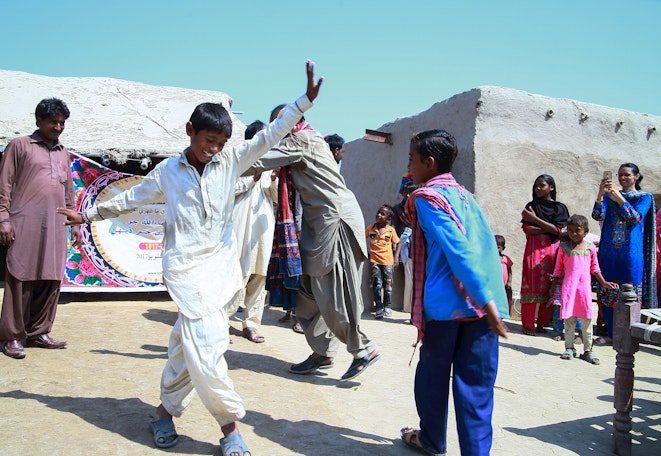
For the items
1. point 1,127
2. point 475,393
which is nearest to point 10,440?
point 475,393

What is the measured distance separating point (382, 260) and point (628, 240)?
9.74 ft

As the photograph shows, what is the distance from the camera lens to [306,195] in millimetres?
4098

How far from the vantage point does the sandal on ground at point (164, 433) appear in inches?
105

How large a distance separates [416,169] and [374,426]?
1502 mm

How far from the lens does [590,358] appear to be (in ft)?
17.2

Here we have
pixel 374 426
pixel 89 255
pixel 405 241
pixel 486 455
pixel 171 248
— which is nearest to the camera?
pixel 486 455

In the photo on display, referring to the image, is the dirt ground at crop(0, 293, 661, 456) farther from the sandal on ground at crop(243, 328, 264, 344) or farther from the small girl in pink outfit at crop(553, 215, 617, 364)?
the small girl in pink outfit at crop(553, 215, 617, 364)

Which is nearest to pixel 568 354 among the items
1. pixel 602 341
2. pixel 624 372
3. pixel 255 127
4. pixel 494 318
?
pixel 602 341

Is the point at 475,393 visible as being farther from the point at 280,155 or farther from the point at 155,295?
the point at 155,295

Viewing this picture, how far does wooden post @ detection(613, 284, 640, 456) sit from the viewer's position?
3061mm

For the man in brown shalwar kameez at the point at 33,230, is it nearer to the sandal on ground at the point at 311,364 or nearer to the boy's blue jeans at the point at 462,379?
the sandal on ground at the point at 311,364

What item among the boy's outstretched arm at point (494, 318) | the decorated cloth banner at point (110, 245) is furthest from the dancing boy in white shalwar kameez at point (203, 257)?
the decorated cloth banner at point (110, 245)

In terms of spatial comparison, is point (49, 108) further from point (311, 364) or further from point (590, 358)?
point (590, 358)

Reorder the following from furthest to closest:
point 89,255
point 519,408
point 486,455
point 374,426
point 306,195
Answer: point 89,255 → point 306,195 → point 519,408 → point 374,426 → point 486,455
